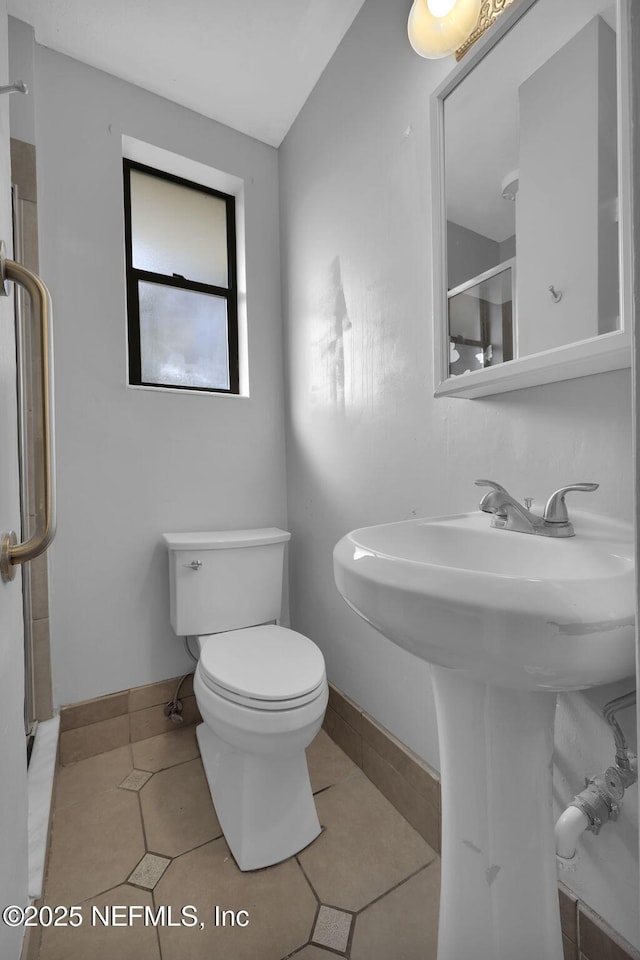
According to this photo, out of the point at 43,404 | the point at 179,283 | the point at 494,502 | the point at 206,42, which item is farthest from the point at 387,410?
the point at 206,42

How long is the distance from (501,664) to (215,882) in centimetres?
105

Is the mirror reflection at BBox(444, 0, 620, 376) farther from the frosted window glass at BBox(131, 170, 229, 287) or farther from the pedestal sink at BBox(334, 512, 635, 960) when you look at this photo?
the frosted window glass at BBox(131, 170, 229, 287)

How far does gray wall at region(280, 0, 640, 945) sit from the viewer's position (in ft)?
2.65

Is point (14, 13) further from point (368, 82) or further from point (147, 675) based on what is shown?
point (147, 675)

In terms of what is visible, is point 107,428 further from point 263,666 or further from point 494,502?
point 494,502

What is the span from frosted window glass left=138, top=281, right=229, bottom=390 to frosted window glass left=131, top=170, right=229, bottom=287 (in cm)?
10

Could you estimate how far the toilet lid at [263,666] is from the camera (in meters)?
1.08

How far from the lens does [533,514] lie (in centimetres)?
82

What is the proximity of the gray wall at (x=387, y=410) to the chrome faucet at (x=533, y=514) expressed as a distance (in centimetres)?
8

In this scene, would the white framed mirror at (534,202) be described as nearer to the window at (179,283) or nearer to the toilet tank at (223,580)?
the toilet tank at (223,580)

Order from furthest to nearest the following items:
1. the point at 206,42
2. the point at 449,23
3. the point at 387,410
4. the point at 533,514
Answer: the point at 206,42, the point at 387,410, the point at 449,23, the point at 533,514

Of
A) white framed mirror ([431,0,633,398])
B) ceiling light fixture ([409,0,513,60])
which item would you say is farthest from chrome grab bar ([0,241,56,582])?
ceiling light fixture ([409,0,513,60])

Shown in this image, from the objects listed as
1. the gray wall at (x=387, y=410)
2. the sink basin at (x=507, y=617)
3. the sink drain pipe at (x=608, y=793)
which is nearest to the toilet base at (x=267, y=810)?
the gray wall at (x=387, y=410)

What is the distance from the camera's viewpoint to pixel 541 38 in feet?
2.68
